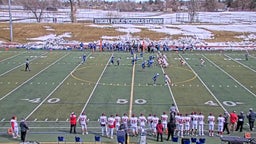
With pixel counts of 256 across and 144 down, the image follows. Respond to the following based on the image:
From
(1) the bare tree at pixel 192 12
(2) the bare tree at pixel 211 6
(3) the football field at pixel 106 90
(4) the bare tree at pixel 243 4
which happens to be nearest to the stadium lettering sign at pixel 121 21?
(1) the bare tree at pixel 192 12

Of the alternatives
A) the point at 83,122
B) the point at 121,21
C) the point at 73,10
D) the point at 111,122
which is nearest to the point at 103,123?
the point at 111,122

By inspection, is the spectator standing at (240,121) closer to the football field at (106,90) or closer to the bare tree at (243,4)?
the football field at (106,90)

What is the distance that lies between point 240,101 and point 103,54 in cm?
2338

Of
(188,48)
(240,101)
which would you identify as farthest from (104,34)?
(240,101)

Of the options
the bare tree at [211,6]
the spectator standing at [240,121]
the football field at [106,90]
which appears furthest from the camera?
the bare tree at [211,6]

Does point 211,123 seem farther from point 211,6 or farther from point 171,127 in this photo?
point 211,6

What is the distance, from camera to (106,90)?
89.8 feet

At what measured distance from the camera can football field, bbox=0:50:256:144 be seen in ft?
71.3

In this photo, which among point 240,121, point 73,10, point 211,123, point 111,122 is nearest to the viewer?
point 111,122

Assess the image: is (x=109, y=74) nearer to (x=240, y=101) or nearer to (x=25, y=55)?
(x=240, y=101)

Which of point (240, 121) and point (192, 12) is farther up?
point (192, 12)

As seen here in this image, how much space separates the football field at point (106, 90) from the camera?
21.7 m

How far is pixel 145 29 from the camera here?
219 ft

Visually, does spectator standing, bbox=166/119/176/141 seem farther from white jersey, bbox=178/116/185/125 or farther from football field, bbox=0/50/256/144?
football field, bbox=0/50/256/144
